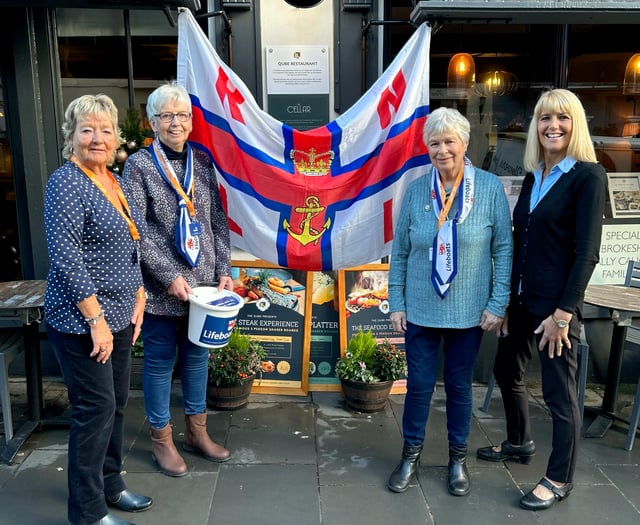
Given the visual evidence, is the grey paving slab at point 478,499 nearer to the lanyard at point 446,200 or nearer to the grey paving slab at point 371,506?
the grey paving slab at point 371,506

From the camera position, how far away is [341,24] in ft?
14.1

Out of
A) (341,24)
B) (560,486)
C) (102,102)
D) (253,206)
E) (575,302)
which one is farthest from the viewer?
(341,24)

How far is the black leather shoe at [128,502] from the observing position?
9.67ft

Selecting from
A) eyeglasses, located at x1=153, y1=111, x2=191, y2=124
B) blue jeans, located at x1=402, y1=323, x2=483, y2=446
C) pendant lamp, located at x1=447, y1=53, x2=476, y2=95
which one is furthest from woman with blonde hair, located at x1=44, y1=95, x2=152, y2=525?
pendant lamp, located at x1=447, y1=53, x2=476, y2=95

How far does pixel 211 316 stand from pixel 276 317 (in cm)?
139

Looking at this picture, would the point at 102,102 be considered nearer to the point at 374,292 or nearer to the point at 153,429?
the point at 153,429

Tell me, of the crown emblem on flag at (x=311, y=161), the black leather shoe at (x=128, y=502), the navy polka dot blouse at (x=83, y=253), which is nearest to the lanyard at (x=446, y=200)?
the crown emblem on flag at (x=311, y=161)

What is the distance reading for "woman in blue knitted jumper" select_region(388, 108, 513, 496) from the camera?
295 cm

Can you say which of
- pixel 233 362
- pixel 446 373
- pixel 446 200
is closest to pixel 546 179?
pixel 446 200

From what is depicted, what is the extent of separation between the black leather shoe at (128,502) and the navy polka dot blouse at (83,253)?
36.2 inches

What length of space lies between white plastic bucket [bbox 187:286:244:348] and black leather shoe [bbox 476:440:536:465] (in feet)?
5.49

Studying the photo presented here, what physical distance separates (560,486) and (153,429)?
2.18 metres

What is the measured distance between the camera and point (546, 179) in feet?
9.64

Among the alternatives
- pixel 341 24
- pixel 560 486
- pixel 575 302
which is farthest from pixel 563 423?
pixel 341 24
